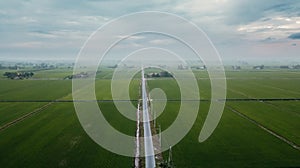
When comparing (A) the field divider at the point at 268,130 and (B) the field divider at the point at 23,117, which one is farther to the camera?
(B) the field divider at the point at 23,117

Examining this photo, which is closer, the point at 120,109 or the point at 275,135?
the point at 275,135

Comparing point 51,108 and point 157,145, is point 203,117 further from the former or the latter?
point 51,108

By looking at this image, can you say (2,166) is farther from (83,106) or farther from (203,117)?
(203,117)

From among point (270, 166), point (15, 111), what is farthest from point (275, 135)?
point (15, 111)

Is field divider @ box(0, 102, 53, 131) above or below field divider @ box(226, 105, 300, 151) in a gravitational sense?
above

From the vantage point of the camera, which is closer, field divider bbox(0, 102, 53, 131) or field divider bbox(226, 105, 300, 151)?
field divider bbox(226, 105, 300, 151)

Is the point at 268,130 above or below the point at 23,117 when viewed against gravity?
below

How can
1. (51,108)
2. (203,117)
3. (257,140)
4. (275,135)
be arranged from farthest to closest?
(51,108)
(203,117)
(275,135)
(257,140)

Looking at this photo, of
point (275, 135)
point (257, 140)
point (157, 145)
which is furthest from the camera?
point (275, 135)

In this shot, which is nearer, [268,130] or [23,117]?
[268,130]

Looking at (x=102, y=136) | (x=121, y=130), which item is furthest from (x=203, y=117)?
(x=102, y=136)

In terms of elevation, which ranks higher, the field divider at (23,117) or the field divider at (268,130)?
the field divider at (23,117)
